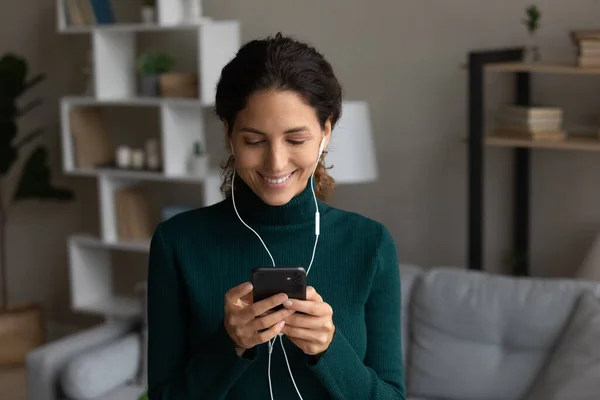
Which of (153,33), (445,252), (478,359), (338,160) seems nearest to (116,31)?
(153,33)

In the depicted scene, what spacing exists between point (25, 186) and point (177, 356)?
9.85 ft

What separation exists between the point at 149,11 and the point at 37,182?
105cm

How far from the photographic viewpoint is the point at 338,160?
301 centimetres

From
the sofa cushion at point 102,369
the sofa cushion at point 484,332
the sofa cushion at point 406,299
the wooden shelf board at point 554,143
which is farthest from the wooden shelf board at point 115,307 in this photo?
the wooden shelf board at point 554,143

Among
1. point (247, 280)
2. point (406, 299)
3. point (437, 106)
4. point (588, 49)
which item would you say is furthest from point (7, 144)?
point (247, 280)

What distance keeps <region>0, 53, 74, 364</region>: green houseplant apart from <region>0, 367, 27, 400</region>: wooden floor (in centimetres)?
7

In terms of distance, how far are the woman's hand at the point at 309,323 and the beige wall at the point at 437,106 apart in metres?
2.10

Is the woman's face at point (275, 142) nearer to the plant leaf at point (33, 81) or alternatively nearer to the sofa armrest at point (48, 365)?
the sofa armrest at point (48, 365)

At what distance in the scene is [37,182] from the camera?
Result: 13.4 feet

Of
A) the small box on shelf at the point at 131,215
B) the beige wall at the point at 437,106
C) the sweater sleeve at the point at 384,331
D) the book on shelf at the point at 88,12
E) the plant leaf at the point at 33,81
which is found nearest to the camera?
the sweater sleeve at the point at 384,331

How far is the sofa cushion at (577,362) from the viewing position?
93.6 inches

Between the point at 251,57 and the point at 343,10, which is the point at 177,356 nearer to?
the point at 251,57

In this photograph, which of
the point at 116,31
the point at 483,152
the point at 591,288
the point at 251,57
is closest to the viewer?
the point at 251,57

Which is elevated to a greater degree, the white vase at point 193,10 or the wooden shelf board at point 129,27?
the white vase at point 193,10
